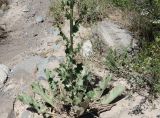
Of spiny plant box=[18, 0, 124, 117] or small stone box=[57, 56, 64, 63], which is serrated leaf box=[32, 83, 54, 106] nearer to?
spiny plant box=[18, 0, 124, 117]

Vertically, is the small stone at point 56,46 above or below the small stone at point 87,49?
below

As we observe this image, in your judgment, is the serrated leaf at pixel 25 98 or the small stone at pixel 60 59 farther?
the small stone at pixel 60 59

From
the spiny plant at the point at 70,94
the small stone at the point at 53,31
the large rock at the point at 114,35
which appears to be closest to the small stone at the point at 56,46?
the small stone at the point at 53,31

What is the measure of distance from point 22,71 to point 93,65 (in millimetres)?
1099

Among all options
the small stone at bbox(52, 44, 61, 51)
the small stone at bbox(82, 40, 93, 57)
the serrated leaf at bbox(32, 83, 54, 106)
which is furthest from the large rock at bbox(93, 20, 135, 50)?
the serrated leaf at bbox(32, 83, 54, 106)

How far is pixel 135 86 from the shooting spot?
5.60 m

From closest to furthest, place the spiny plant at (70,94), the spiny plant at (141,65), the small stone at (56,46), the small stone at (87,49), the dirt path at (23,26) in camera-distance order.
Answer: the spiny plant at (70,94) → the spiny plant at (141,65) → the small stone at (87,49) → the small stone at (56,46) → the dirt path at (23,26)

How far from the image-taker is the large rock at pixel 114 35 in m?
6.25

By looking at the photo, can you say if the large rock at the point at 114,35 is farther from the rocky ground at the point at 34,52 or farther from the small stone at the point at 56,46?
the small stone at the point at 56,46

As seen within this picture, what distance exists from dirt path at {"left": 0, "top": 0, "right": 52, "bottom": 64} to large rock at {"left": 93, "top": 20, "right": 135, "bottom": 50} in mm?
1179

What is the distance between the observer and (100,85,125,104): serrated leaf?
5.34 metres

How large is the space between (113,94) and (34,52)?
1957 millimetres

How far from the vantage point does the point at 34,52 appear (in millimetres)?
6777

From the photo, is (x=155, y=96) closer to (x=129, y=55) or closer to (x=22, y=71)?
(x=129, y=55)
